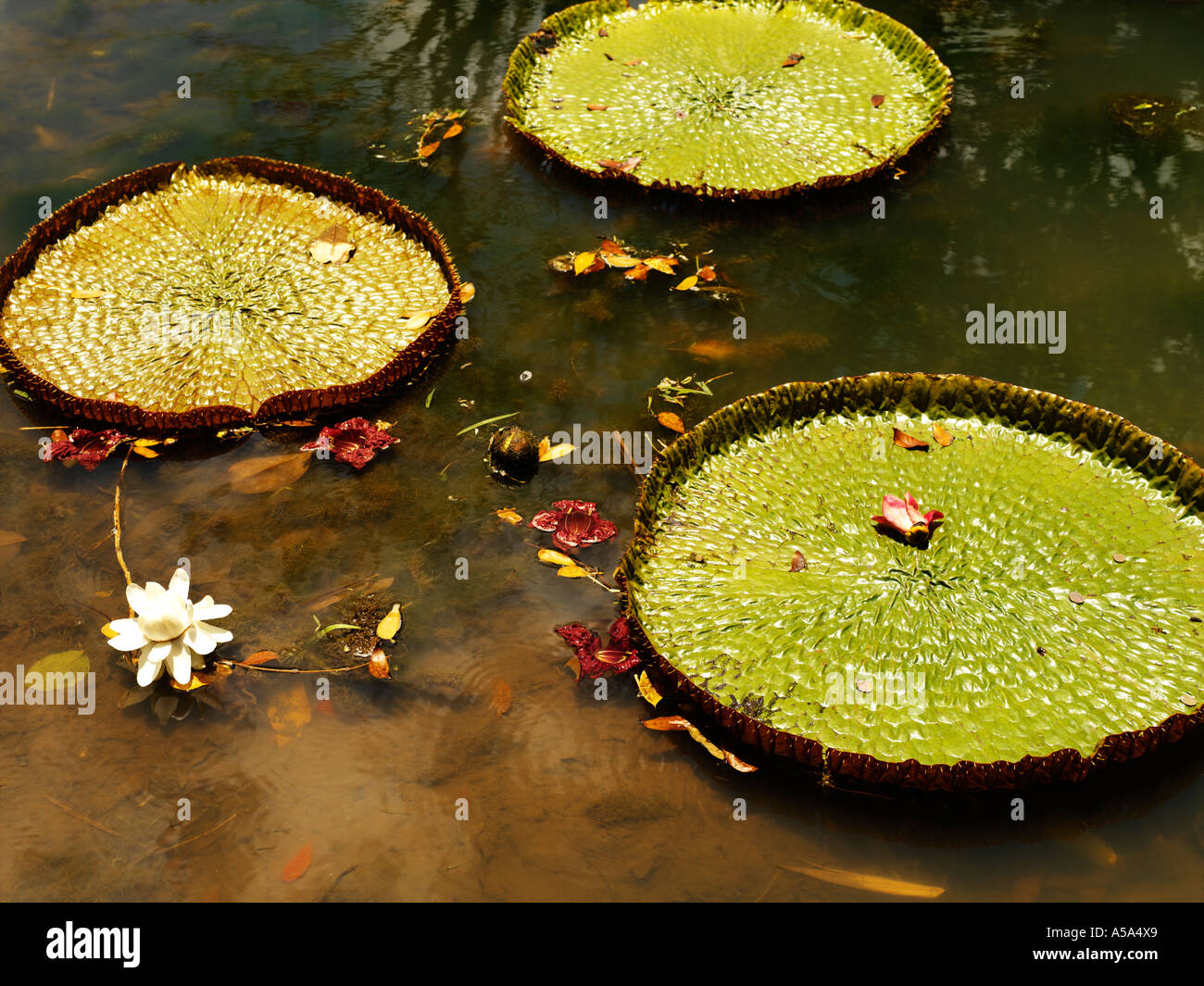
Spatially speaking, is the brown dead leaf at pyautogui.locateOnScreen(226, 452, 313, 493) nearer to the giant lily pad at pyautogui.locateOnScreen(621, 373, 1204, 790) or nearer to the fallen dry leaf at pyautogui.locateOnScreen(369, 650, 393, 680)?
the fallen dry leaf at pyautogui.locateOnScreen(369, 650, 393, 680)

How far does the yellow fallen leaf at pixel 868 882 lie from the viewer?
132 inches

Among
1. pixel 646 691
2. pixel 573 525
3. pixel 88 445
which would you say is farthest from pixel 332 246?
pixel 646 691

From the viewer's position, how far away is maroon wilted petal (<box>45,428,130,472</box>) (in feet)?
15.7

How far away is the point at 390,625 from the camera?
414 cm

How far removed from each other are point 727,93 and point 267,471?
378 centimetres

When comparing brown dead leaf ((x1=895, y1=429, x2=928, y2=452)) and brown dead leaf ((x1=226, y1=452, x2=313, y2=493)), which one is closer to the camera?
brown dead leaf ((x1=895, y1=429, x2=928, y2=452))

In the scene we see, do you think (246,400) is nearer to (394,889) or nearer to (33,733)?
(33,733)

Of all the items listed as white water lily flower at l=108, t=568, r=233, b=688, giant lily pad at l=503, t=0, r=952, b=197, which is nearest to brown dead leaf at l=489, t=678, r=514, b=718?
white water lily flower at l=108, t=568, r=233, b=688

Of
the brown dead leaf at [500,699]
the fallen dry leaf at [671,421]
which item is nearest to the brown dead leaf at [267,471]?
the brown dead leaf at [500,699]

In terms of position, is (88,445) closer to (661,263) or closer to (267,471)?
(267,471)

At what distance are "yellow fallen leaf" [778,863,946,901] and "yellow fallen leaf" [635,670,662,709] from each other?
759 mm

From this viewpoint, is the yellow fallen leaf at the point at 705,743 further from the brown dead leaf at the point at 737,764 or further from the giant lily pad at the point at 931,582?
the giant lily pad at the point at 931,582

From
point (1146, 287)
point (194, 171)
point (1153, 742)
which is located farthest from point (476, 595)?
point (1146, 287)

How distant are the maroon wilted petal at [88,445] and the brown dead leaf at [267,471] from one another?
598 mm
